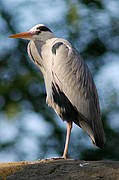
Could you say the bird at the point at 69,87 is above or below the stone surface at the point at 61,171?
above

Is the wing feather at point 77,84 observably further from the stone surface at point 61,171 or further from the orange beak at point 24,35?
the stone surface at point 61,171

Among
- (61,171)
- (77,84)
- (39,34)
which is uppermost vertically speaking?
(39,34)

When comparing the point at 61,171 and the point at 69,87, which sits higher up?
the point at 69,87

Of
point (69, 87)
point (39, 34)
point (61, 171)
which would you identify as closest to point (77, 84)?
point (69, 87)

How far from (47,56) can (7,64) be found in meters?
4.70

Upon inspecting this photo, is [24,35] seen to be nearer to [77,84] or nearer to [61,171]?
[77,84]

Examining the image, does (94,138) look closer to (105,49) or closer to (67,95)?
(67,95)

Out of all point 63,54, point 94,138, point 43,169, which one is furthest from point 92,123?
point 43,169

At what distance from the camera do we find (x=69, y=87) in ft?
21.3

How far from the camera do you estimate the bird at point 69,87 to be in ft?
21.0

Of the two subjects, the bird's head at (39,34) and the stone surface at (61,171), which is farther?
the bird's head at (39,34)

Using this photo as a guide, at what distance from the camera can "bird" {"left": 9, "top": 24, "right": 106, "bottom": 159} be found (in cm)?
639

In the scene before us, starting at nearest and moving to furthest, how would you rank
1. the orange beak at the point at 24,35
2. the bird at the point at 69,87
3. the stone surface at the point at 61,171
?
the stone surface at the point at 61,171 < the bird at the point at 69,87 < the orange beak at the point at 24,35

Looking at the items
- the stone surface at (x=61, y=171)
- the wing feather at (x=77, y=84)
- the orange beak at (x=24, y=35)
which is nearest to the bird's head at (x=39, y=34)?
the orange beak at (x=24, y=35)
